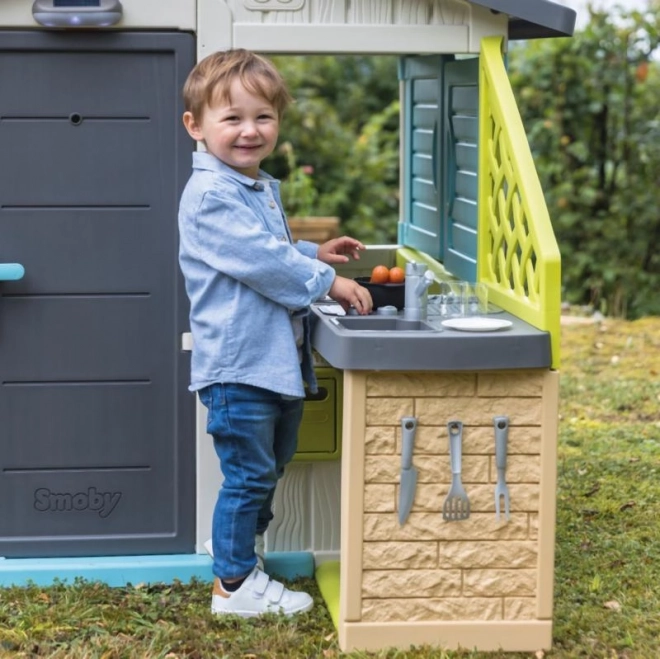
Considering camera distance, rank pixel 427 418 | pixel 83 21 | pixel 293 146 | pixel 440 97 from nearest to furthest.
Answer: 1. pixel 427 418
2. pixel 83 21
3. pixel 440 97
4. pixel 293 146

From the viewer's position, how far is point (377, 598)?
147 inches

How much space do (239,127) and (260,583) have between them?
138 cm

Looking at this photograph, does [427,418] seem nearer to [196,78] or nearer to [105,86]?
[196,78]

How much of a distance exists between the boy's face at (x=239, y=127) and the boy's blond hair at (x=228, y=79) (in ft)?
0.06

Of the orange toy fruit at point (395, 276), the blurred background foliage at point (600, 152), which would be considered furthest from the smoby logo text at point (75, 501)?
the blurred background foliage at point (600, 152)

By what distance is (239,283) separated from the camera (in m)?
3.80

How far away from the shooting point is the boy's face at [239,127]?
150 inches

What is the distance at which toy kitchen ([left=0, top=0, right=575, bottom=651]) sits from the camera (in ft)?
12.2

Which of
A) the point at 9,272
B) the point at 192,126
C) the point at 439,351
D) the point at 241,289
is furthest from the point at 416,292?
the point at 9,272

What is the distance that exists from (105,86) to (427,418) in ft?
4.98

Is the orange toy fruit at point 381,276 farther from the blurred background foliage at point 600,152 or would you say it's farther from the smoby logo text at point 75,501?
the blurred background foliage at point 600,152

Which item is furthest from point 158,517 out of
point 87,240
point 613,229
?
point 613,229

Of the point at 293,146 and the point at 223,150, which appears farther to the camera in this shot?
the point at 293,146

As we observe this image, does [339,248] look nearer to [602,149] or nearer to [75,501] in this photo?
[75,501]
